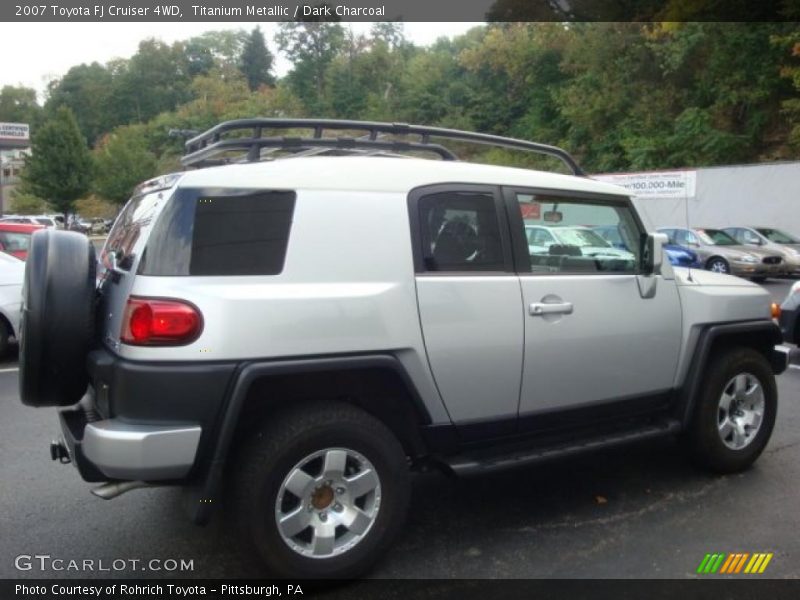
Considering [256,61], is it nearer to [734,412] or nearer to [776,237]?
[776,237]

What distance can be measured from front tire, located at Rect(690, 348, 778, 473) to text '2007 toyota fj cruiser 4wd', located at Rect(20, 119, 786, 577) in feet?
1.74

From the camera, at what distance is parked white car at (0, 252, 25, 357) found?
8227 mm

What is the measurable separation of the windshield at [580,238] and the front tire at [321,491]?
159cm

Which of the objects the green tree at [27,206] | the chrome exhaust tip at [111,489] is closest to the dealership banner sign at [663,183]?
the chrome exhaust tip at [111,489]

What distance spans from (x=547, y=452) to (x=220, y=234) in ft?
6.58

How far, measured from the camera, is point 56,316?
3051mm

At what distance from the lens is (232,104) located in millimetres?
71625

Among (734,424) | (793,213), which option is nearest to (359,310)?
(734,424)

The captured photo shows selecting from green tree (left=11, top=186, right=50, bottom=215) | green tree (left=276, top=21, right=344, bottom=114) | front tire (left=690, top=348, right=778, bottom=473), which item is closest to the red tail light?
front tire (left=690, top=348, right=778, bottom=473)

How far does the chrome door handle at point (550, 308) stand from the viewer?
3613 mm

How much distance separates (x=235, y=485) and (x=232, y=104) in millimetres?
73489

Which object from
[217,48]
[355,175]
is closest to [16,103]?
[217,48]

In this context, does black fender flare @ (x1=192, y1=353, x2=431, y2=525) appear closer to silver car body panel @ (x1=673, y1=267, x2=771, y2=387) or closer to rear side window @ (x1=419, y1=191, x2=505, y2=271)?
rear side window @ (x1=419, y1=191, x2=505, y2=271)

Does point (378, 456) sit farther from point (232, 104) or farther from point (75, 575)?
point (232, 104)
